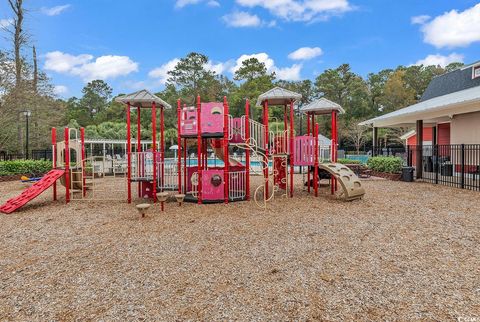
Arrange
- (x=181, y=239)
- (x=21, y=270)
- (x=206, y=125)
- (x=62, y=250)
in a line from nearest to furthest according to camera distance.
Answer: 1. (x=21, y=270)
2. (x=62, y=250)
3. (x=181, y=239)
4. (x=206, y=125)

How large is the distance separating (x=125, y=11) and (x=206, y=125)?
9554 millimetres

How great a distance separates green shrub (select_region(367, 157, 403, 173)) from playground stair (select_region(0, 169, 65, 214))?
14487 mm

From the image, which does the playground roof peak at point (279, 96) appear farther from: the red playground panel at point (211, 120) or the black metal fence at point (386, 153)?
the black metal fence at point (386, 153)

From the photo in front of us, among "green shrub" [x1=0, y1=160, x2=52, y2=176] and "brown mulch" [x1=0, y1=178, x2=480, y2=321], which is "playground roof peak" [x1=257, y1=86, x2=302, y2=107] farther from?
"green shrub" [x1=0, y1=160, x2=52, y2=176]

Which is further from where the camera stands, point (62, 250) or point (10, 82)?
point (10, 82)

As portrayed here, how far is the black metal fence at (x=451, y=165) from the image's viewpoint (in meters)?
11.5

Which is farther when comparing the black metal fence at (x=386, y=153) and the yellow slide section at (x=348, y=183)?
the black metal fence at (x=386, y=153)

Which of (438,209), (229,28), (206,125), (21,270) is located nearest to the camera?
(21,270)

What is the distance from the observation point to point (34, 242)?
17.8 feet

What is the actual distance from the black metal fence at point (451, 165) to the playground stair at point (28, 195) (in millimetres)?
14242

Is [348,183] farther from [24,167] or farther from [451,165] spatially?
[24,167]

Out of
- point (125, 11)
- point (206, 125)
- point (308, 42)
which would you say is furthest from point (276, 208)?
point (308, 42)

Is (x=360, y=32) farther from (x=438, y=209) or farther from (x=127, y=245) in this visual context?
(x=127, y=245)

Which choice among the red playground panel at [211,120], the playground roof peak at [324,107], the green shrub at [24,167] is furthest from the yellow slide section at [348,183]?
the green shrub at [24,167]
